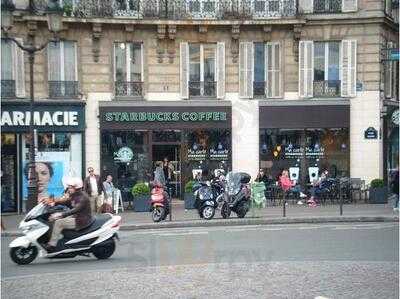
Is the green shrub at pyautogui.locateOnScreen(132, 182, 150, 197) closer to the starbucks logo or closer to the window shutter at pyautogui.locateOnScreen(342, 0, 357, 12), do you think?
the starbucks logo

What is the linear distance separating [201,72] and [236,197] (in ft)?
24.3

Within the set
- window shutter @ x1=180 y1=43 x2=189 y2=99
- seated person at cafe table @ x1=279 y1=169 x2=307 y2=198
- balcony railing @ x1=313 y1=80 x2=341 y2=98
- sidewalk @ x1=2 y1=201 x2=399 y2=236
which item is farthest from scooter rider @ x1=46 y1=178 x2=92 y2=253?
balcony railing @ x1=313 y1=80 x2=341 y2=98

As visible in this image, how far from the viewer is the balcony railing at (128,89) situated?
25.4 metres

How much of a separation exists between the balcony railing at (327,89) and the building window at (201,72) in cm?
383

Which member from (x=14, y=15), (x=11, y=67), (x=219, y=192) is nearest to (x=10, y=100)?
(x=11, y=67)

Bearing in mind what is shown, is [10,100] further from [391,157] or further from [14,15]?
[391,157]

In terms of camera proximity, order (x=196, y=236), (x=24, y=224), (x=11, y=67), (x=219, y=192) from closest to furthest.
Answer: (x=24, y=224) < (x=196, y=236) < (x=219, y=192) < (x=11, y=67)

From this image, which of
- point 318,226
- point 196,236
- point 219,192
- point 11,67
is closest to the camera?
point 196,236

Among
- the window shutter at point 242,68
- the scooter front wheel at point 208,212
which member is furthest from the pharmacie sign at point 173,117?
the scooter front wheel at point 208,212

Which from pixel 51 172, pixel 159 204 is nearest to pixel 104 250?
pixel 159 204

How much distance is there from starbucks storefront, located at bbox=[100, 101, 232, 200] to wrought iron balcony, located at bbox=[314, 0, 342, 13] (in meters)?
4.93

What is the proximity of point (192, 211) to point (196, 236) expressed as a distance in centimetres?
708

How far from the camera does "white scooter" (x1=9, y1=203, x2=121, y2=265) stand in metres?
11.9

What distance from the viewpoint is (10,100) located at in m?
24.1
